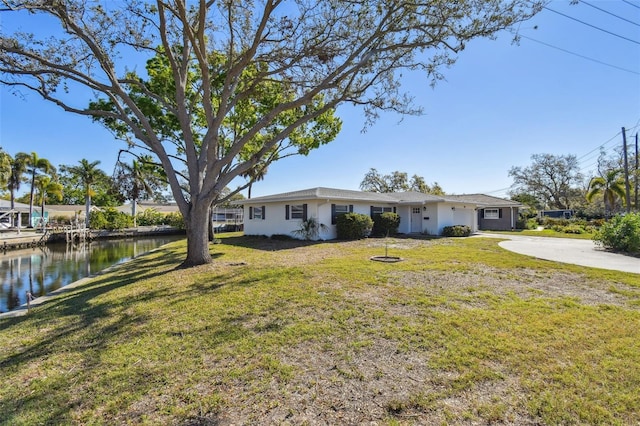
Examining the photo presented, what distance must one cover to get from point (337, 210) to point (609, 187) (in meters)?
26.5

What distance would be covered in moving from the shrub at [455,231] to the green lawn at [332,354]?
1217 cm

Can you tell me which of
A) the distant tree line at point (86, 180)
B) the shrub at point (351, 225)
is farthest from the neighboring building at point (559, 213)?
the distant tree line at point (86, 180)

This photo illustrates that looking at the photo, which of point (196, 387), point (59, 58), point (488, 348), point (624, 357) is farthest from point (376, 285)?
point (59, 58)

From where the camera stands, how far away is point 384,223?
1816 cm

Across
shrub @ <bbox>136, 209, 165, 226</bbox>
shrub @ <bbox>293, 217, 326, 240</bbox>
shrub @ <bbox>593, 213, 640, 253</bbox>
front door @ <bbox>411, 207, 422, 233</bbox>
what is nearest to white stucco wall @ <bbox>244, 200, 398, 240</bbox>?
shrub @ <bbox>293, 217, 326, 240</bbox>

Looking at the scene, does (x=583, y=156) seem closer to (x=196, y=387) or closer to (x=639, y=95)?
(x=639, y=95)

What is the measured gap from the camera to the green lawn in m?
2.71

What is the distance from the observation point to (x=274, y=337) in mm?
4148

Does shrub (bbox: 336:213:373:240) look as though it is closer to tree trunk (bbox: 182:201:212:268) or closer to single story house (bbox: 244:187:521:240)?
single story house (bbox: 244:187:521:240)

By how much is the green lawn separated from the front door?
13.8 m

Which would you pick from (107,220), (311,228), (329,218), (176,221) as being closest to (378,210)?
(329,218)

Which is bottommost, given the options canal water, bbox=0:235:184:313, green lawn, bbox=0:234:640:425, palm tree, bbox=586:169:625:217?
canal water, bbox=0:235:184:313

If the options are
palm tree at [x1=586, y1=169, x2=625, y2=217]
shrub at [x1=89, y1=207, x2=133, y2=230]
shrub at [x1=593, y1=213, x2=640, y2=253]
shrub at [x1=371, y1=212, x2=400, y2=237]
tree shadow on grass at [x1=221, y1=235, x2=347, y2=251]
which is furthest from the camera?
shrub at [x1=89, y1=207, x2=133, y2=230]

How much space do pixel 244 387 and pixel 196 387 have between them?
1.63ft
